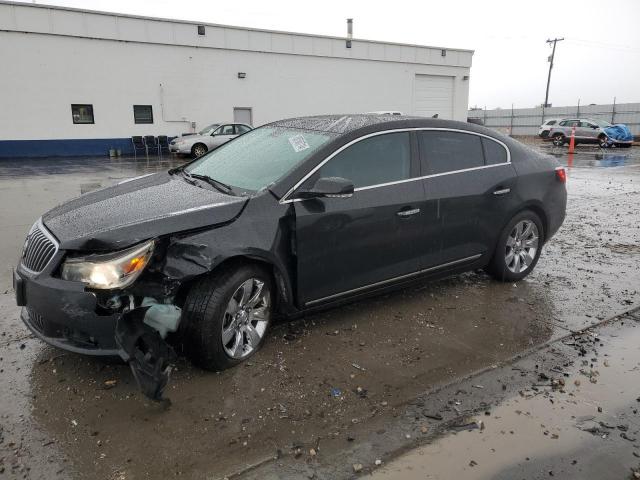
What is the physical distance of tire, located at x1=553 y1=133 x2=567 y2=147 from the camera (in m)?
29.4

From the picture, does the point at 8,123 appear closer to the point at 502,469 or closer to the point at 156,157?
the point at 156,157

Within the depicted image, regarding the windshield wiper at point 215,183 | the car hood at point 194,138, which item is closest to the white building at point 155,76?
the car hood at point 194,138

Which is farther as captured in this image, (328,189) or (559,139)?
(559,139)

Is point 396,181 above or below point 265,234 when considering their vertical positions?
above

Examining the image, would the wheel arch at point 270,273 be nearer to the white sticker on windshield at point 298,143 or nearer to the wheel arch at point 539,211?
the white sticker on windshield at point 298,143

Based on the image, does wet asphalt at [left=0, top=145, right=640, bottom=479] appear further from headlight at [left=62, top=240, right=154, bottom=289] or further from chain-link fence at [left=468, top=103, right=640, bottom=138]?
chain-link fence at [left=468, top=103, right=640, bottom=138]

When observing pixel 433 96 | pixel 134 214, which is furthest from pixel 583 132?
pixel 134 214

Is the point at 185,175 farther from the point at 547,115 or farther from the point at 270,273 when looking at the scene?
the point at 547,115

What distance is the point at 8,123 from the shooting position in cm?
2033

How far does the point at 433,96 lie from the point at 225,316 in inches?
1187

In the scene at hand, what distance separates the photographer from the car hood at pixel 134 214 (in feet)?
9.82

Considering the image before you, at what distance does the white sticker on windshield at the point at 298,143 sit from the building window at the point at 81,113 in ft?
67.4

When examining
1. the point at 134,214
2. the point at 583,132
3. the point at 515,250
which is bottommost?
the point at 583,132

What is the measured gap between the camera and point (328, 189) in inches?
137
